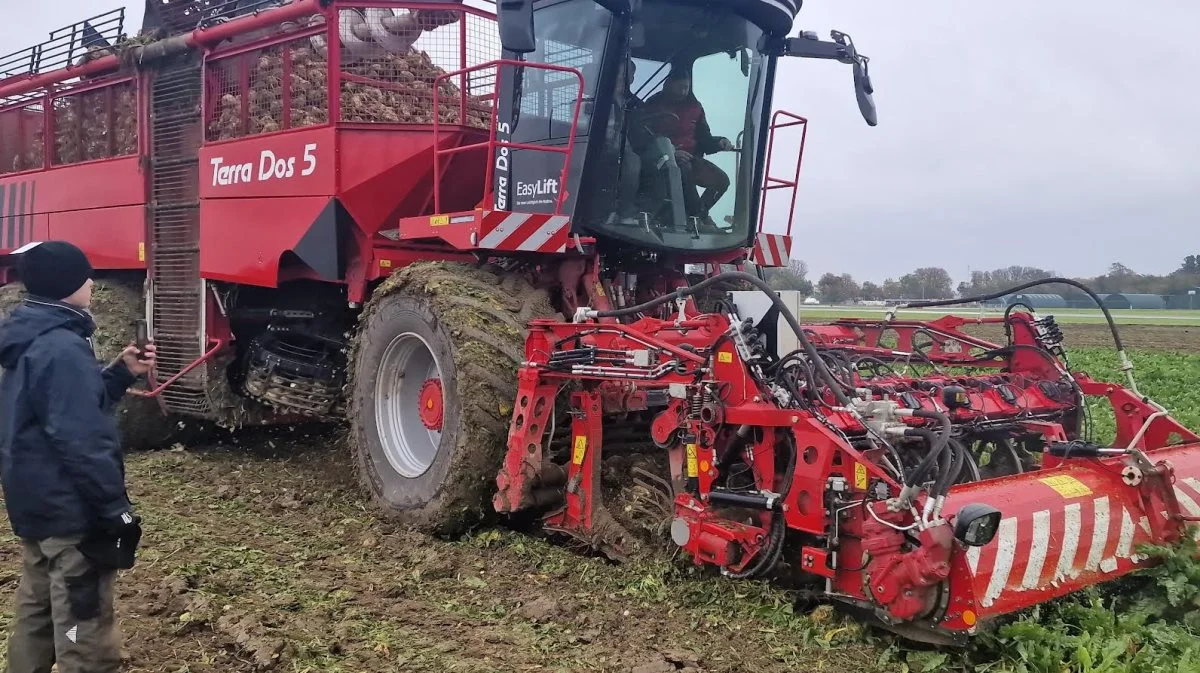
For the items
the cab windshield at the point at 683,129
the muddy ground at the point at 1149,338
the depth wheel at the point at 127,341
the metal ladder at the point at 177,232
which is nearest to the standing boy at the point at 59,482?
the cab windshield at the point at 683,129

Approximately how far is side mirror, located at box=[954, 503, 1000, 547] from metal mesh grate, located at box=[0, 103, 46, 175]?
800 centimetres

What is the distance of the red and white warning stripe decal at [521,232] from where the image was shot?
493cm

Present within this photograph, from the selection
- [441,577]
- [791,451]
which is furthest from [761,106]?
[441,577]

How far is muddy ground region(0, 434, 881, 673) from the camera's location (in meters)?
3.30

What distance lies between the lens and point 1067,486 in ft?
12.3

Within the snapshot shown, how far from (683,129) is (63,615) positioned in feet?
12.8

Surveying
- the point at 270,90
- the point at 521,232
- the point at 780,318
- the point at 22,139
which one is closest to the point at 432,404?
the point at 521,232

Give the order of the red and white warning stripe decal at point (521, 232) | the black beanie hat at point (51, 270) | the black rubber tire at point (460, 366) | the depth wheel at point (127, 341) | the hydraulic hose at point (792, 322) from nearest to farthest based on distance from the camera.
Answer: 1. the black beanie hat at point (51, 270)
2. the hydraulic hose at point (792, 322)
3. the black rubber tire at point (460, 366)
4. the red and white warning stripe decal at point (521, 232)
5. the depth wheel at point (127, 341)

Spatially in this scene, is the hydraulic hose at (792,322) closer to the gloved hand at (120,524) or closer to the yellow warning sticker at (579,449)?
the yellow warning sticker at (579,449)

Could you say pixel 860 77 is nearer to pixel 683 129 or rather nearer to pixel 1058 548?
pixel 683 129

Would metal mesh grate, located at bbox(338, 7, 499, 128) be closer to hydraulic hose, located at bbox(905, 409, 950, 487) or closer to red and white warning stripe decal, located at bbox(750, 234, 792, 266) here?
red and white warning stripe decal, located at bbox(750, 234, 792, 266)

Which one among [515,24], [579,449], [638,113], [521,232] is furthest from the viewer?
[638,113]

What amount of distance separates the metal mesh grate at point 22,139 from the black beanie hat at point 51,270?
20.3 ft

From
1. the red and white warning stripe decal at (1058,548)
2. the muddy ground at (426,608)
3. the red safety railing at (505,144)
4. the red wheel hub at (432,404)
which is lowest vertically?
Answer: the muddy ground at (426,608)
